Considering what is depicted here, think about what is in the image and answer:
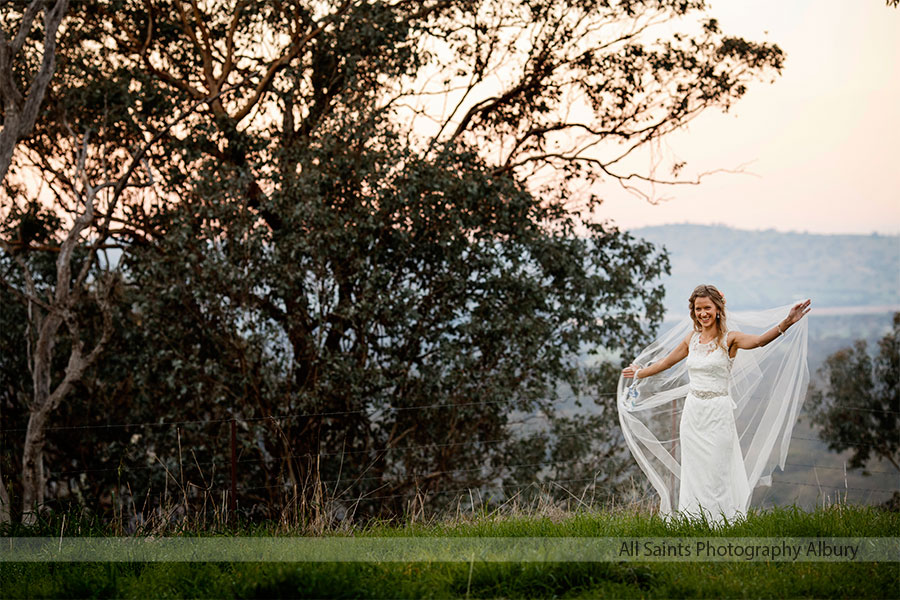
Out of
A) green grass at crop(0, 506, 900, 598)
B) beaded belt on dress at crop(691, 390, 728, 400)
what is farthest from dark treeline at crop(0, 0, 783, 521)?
green grass at crop(0, 506, 900, 598)

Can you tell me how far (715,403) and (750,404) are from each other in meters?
0.55

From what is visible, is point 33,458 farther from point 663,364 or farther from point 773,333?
point 773,333

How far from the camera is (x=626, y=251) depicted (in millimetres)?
11438

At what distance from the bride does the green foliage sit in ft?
38.6

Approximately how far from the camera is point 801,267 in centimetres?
4834

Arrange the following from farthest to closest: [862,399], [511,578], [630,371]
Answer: [862,399], [630,371], [511,578]

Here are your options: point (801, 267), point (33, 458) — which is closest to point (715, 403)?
point (33, 458)

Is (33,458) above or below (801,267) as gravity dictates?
below

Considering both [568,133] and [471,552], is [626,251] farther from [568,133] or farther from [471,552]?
[471,552]

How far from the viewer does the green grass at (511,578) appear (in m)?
4.04

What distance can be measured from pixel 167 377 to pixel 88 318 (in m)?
2.39

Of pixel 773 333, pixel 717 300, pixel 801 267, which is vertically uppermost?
pixel 801 267

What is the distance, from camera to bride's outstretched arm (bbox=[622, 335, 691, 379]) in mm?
6031

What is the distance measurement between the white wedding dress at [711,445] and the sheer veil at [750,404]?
18 cm
